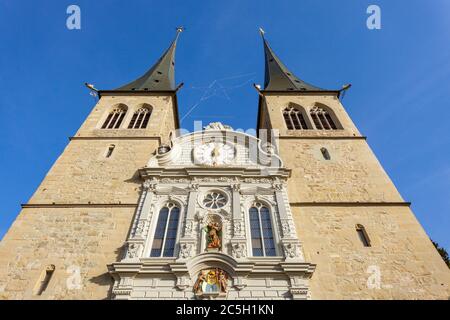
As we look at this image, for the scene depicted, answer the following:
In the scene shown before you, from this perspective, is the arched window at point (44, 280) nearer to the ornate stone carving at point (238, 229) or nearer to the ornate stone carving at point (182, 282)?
the ornate stone carving at point (182, 282)

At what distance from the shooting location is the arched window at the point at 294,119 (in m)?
15.4

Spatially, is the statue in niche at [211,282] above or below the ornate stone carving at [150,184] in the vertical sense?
below

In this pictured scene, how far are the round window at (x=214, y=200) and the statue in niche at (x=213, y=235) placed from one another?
34.7 inches

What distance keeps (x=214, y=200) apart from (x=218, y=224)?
117 centimetres

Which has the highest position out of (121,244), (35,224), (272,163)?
(272,163)

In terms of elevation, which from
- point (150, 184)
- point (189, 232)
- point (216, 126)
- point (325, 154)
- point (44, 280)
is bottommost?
point (44, 280)

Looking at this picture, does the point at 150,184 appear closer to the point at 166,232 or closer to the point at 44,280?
the point at 166,232

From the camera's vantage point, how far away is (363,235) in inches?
376

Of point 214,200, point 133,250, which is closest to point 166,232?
point 133,250

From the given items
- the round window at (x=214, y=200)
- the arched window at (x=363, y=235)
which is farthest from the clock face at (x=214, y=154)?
the arched window at (x=363, y=235)

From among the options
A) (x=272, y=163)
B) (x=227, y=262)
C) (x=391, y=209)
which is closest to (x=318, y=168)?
(x=272, y=163)
